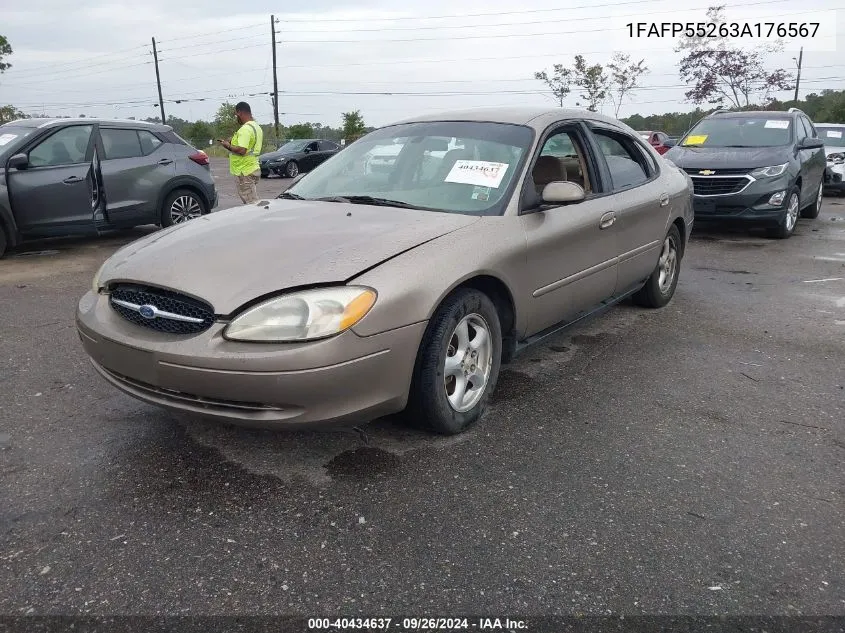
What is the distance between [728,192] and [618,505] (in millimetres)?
7336

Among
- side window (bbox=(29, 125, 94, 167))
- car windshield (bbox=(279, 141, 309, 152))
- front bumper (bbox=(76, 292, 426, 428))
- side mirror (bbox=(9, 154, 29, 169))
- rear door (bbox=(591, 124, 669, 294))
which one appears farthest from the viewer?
car windshield (bbox=(279, 141, 309, 152))

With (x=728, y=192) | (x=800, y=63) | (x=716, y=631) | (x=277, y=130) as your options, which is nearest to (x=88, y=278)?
(x=716, y=631)

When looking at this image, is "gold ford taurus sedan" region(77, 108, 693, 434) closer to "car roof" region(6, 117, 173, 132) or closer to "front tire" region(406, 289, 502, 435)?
"front tire" region(406, 289, 502, 435)

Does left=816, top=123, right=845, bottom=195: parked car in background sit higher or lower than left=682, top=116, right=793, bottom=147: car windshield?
lower

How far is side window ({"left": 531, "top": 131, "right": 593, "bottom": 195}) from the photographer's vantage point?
12.6 feet


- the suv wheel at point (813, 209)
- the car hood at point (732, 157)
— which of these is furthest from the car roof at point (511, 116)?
the suv wheel at point (813, 209)

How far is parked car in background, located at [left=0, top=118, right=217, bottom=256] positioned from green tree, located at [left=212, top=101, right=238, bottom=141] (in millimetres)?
42562

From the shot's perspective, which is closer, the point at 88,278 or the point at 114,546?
the point at 114,546

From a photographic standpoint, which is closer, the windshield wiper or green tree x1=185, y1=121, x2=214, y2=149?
the windshield wiper

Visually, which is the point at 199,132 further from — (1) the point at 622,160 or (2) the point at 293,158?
(1) the point at 622,160

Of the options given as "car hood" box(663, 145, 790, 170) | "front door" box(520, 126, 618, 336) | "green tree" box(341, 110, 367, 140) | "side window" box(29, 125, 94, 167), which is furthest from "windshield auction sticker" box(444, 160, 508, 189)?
"green tree" box(341, 110, 367, 140)

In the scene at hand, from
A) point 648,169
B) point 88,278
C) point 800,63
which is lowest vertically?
point 88,278

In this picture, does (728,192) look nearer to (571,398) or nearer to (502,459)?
(571,398)

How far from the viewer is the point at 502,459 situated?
3.04 m
